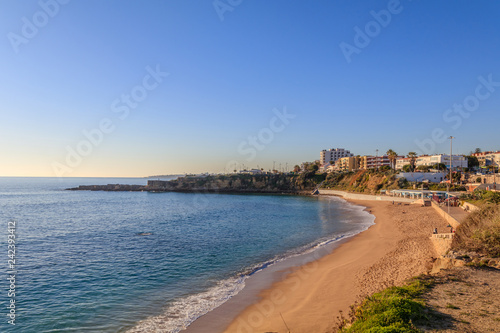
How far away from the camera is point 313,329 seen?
1133cm

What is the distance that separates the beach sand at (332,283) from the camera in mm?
12266

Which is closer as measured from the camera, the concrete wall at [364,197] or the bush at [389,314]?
the bush at [389,314]

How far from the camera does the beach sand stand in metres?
12.3

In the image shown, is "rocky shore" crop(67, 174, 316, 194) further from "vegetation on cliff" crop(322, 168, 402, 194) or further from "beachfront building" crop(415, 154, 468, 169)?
"beachfront building" crop(415, 154, 468, 169)

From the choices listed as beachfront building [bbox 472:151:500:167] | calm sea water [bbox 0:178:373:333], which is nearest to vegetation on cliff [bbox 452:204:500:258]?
calm sea water [bbox 0:178:373:333]

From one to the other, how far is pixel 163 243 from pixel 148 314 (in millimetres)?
15322

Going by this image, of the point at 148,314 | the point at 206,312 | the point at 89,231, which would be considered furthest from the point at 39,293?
the point at 89,231

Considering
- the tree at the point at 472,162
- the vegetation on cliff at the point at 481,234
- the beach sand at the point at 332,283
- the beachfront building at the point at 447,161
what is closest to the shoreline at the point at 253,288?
the beach sand at the point at 332,283

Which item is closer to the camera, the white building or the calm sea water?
the calm sea water

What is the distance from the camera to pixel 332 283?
55.2 feet

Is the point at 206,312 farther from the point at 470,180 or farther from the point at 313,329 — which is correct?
the point at 470,180

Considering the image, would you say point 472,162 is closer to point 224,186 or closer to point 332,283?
point 224,186

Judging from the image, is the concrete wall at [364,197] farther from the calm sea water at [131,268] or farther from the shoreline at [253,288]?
the shoreline at [253,288]

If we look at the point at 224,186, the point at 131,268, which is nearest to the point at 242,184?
the point at 224,186
